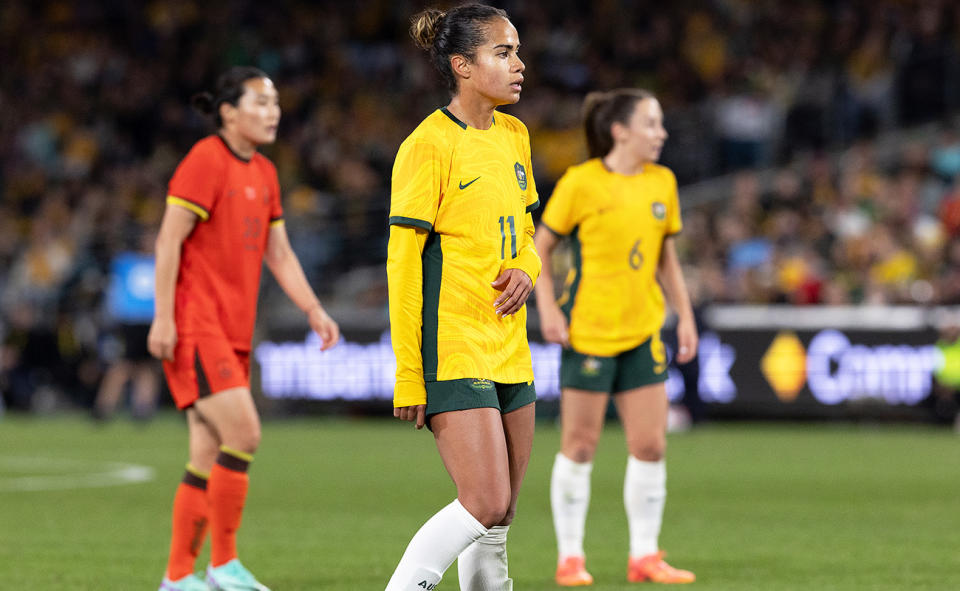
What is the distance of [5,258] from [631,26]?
11.6m

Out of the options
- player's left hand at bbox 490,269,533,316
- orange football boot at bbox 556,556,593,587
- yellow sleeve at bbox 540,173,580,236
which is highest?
yellow sleeve at bbox 540,173,580,236

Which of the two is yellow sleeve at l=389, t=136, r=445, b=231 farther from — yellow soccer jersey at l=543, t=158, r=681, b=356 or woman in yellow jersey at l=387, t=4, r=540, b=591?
yellow soccer jersey at l=543, t=158, r=681, b=356

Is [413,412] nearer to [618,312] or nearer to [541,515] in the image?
[618,312]

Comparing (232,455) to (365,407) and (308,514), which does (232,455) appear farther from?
(365,407)

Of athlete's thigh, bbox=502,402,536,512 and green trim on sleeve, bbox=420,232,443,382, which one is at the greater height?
green trim on sleeve, bbox=420,232,443,382

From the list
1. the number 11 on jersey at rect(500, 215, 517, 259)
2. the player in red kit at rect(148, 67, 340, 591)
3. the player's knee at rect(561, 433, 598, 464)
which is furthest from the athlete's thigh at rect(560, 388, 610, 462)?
the number 11 on jersey at rect(500, 215, 517, 259)

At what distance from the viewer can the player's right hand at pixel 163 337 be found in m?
6.52

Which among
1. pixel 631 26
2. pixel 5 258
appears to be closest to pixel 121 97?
pixel 5 258

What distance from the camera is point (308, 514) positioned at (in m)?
10.4

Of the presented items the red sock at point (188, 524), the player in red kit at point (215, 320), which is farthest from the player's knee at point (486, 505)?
the red sock at point (188, 524)

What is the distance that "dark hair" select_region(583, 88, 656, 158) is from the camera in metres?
7.62

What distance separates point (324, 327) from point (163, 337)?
75 cm

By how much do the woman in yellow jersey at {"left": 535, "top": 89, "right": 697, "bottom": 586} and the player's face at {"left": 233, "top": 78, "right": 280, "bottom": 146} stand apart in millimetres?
1525

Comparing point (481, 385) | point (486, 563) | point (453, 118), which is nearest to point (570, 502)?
point (486, 563)
